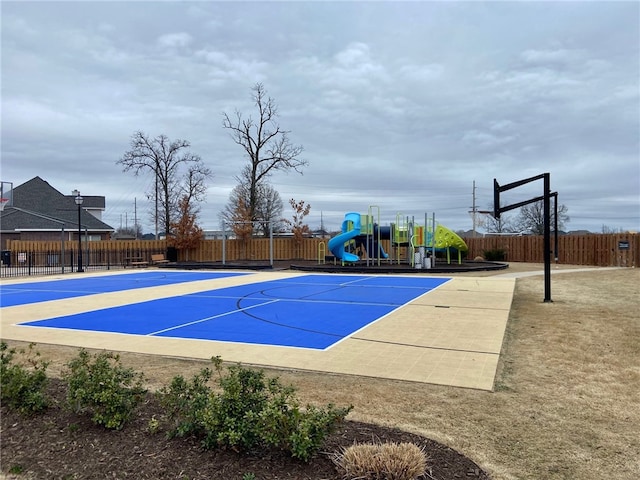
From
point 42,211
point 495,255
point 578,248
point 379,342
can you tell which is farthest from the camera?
point 42,211

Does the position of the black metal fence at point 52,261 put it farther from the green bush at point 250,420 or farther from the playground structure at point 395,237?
the green bush at point 250,420

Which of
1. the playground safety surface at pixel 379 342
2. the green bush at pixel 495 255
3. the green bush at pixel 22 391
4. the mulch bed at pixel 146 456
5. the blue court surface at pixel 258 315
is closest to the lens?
the mulch bed at pixel 146 456

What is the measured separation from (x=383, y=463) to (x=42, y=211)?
164 feet

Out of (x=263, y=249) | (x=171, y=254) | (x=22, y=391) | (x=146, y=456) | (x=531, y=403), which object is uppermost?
(x=263, y=249)

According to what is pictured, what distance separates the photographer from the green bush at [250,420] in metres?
3.36

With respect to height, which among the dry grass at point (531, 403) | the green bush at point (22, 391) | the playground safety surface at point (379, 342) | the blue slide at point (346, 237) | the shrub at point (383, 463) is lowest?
the dry grass at point (531, 403)

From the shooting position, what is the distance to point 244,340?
8062 mm

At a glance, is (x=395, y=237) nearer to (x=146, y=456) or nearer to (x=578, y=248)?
(x=578, y=248)

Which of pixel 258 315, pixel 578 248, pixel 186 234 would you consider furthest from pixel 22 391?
pixel 578 248

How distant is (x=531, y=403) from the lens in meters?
4.96

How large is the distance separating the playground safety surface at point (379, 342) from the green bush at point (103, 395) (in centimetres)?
259

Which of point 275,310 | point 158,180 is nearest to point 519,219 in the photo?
point 158,180

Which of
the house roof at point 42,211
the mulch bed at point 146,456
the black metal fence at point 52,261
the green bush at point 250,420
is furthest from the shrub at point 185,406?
the house roof at point 42,211

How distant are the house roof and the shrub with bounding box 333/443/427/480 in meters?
44.2
